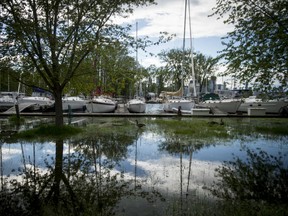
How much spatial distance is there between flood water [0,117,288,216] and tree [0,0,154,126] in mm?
4047

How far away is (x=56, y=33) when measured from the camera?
1383 cm

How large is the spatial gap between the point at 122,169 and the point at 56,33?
9.61 metres

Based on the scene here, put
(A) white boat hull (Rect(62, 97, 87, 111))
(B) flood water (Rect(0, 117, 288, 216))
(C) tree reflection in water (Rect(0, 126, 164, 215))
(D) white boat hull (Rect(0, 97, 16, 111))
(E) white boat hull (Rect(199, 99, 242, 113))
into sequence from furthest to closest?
(D) white boat hull (Rect(0, 97, 16, 111))
(A) white boat hull (Rect(62, 97, 87, 111))
(E) white boat hull (Rect(199, 99, 242, 113))
(B) flood water (Rect(0, 117, 288, 216))
(C) tree reflection in water (Rect(0, 126, 164, 215))

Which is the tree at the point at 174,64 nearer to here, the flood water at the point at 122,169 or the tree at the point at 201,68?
the tree at the point at 201,68

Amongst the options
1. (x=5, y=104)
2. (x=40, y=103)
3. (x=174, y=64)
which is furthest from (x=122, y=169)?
(x=174, y=64)

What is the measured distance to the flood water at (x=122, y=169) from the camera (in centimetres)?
521

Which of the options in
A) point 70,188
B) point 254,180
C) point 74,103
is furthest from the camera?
point 74,103

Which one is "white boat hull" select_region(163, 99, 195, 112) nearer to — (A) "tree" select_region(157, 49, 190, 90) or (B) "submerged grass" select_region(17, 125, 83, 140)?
(B) "submerged grass" select_region(17, 125, 83, 140)

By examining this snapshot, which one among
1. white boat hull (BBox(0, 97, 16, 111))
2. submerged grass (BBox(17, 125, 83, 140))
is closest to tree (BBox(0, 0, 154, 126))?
submerged grass (BBox(17, 125, 83, 140))

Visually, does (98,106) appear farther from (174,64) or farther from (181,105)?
(174,64)

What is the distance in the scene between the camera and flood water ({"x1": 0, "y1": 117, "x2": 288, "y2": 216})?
5207 mm

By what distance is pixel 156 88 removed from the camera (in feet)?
370

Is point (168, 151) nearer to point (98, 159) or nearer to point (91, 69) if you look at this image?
point (98, 159)

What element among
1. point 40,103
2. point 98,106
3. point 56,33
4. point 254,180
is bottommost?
point 254,180
